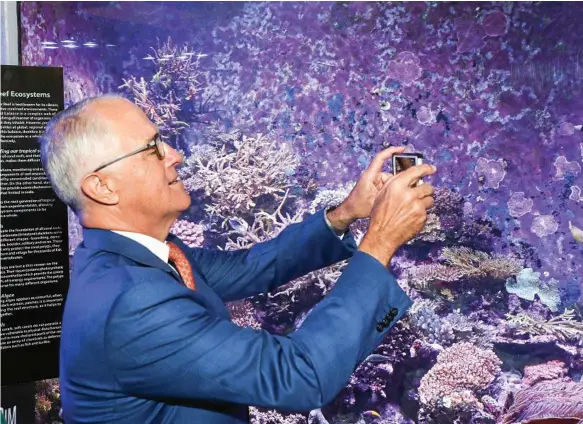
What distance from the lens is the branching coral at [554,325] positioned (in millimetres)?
3246

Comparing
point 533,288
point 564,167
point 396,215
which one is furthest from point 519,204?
point 396,215

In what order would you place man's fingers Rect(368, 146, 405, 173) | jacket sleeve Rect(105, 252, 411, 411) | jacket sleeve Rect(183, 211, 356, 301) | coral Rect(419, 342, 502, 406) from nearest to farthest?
jacket sleeve Rect(105, 252, 411, 411)
man's fingers Rect(368, 146, 405, 173)
jacket sleeve Rect(183, 211, 356, 301)
coral Rect(419, 342, 502, 406)

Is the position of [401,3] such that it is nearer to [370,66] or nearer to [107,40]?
[370,66]

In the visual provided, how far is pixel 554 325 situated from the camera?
3268mm

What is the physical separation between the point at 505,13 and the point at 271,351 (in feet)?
8.75

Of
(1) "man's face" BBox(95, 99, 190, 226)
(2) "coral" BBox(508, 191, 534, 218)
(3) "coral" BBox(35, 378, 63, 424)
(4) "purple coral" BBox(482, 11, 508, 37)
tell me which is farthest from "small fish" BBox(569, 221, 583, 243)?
(3) "coral" BBox(35, 378, 63, 424)

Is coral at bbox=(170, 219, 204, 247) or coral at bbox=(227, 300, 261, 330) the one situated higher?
coral at bbox=(170, 219, 204, 247)

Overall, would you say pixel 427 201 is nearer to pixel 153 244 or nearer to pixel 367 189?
pixel 367 189

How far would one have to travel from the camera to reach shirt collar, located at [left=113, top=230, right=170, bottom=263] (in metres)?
1.51

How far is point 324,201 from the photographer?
339 centimetres

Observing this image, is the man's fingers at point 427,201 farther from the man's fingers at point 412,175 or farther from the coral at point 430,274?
the coral at point 430,274

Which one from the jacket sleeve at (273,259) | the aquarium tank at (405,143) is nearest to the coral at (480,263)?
the aquarium tank at (405,143)

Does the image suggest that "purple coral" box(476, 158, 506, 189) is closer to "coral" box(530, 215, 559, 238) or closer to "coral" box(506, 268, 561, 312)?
"coral" box(530, 215, 559, 238)

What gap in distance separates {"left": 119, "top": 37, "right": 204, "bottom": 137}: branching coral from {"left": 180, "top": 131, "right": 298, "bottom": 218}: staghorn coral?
0.74 ft
